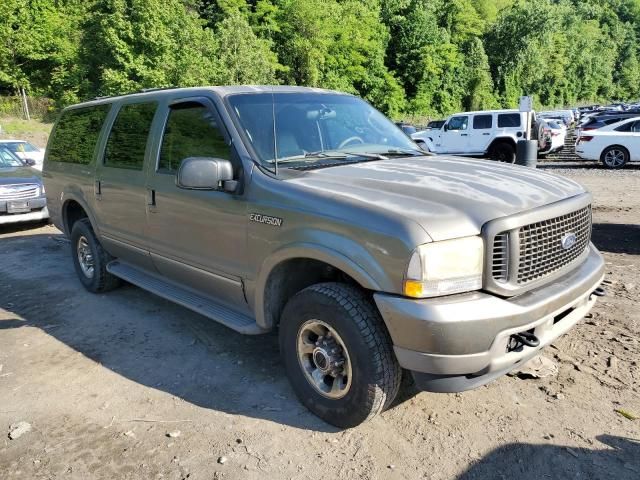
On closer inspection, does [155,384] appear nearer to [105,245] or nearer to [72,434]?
[72,434]

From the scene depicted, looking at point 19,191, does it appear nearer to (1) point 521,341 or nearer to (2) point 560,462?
(1) point 521,341

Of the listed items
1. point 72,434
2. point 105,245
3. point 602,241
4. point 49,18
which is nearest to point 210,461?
point 72,434

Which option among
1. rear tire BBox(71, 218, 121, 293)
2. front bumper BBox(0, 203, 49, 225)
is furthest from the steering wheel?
front bumper BBox(0, 203, 49, 225)

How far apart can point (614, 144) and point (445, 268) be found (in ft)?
56.6

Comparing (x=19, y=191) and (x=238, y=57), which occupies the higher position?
(x=238, y=57)

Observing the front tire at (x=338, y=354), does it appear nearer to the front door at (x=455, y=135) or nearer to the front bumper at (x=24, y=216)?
the front bumper at (x=24, y=216)

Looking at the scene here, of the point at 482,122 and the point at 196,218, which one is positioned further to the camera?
the point at 482,122

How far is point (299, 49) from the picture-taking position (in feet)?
136

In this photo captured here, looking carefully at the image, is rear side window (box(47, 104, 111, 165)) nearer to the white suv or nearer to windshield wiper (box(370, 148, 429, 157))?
windshield wiper (box(370, 148, 429, 157))

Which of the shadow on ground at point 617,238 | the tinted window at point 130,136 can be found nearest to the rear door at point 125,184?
the tinted window at point 130,136

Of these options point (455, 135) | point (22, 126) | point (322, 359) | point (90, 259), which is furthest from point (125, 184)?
point (22, 126)

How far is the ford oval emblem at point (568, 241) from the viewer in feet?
9.83

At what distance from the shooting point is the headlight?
8.16 ft

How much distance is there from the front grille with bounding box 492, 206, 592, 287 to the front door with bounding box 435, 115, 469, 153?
17226 mm
